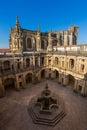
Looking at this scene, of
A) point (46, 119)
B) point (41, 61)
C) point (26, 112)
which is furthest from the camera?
point (41, 61)

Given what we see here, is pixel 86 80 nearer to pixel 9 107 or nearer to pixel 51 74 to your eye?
pixel 51 74

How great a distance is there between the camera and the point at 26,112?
47.1ft

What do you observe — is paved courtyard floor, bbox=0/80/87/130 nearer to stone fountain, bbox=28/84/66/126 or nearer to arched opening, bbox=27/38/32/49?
stone fountain, bbox=28/84/66/126

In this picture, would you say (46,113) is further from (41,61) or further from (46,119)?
(41,61)

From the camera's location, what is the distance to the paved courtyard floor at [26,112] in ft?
38.7

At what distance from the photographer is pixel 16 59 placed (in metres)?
21.6

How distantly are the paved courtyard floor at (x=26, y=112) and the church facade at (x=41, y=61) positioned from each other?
8.89 feet

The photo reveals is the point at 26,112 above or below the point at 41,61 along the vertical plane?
below

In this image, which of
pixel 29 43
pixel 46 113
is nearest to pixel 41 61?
pixel 29 43

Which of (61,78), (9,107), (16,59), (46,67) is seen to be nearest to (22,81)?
(16,59)

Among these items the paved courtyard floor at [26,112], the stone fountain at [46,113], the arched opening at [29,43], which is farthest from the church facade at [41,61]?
the stone fountain at [46,113]

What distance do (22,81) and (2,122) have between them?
11.6 m

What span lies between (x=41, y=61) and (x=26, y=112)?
1757cm

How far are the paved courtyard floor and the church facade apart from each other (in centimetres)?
271
